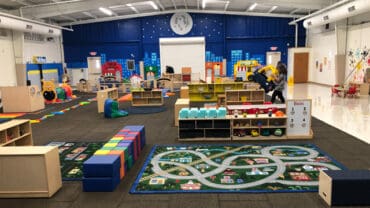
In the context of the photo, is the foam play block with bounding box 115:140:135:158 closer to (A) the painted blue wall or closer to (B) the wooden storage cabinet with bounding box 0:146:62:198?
(B) the wooden storage cabinet with bounding box 0:146:62:198

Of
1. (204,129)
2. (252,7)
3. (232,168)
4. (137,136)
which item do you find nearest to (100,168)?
(137,136)

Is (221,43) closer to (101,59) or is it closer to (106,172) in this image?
(101,59)

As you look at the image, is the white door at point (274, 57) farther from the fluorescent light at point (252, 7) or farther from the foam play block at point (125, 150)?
the foam play block at point (125, 150)

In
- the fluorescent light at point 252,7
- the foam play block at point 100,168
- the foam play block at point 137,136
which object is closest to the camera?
the foam play block at point 100,168

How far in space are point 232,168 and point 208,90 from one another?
26.7ft

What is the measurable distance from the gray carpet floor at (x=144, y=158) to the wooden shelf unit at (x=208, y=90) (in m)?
3.05

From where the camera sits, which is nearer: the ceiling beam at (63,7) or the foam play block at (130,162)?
the foam play block at (130,162)

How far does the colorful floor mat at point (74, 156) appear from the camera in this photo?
512 cm

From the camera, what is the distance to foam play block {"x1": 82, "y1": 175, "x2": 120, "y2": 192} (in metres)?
4.37

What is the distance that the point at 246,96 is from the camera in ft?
34.0

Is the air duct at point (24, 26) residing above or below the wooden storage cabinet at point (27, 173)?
above

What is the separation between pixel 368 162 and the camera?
206 inches

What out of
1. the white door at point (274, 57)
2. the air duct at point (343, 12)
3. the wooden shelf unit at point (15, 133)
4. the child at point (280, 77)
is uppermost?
the air duct at point (343, 12)

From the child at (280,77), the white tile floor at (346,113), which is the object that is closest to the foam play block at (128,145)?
the white tile floor at (346,113)
